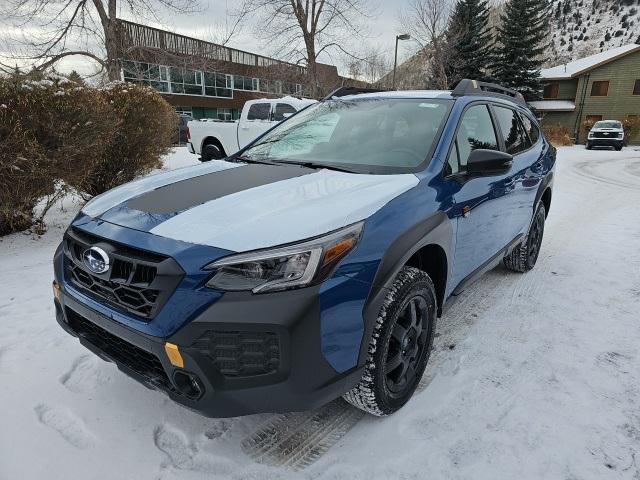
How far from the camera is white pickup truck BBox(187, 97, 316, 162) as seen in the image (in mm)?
11164

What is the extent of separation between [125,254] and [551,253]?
486cm

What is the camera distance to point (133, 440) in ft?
7.00

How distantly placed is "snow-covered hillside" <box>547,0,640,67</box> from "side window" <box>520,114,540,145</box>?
99781 mm

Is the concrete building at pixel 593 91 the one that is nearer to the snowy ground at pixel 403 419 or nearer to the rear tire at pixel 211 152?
the rear tire at pixel 211 152

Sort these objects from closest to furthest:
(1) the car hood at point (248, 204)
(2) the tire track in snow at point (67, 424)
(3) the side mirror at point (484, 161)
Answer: (1) the car hood at point (248, 204) < (2) the tire track in snow at point (67, 424) < (3) the side mirror at point (484, 161)

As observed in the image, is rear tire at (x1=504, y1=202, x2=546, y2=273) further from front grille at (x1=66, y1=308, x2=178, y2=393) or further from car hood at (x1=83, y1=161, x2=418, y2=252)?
front grille at (x1=66, y1=308, x2=178, y2=393)

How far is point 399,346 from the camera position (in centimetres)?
226

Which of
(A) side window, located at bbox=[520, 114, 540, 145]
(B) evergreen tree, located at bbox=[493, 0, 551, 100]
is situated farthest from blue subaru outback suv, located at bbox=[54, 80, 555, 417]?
(B) evergreen tree, located at bbox=[493, 0, 551, 100]

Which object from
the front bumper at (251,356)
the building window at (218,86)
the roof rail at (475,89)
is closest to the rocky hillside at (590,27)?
the building window at (218,86)

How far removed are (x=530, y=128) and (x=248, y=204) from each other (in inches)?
135

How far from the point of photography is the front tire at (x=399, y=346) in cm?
205

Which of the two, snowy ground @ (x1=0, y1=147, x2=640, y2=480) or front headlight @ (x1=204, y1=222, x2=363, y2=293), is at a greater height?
front headlight @ (x1=204, y1=222, x2=363, y2=293)

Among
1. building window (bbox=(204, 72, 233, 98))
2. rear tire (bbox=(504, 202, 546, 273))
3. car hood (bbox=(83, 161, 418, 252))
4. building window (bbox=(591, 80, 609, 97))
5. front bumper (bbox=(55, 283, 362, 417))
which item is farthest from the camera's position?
building window (bbox=(204, 72, 233, 98))

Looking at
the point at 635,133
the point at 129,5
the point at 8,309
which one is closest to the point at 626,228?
the point at 8,309
